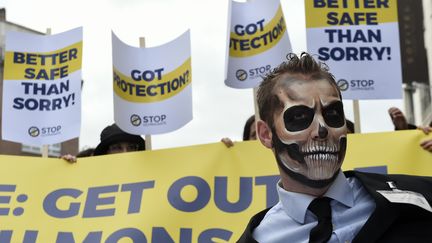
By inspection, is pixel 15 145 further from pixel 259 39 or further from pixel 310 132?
pixel 310 132

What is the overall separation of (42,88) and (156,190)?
1.40 meters

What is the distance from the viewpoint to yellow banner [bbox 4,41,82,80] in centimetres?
500

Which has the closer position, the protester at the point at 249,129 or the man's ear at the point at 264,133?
the man's ear at the point at 264,133

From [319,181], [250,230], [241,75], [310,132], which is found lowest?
[250,230]

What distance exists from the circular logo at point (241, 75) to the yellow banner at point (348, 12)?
0.55m

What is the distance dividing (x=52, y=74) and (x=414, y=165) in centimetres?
277

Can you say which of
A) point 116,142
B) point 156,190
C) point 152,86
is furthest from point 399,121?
point 116,142

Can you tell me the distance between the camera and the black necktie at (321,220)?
1792 millimetres

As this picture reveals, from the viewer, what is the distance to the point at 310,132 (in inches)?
75.1

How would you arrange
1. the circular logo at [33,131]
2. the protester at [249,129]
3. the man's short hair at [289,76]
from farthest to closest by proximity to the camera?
1. the circular logo at [33,131]
2. the protester at [249,129]
3. the man's short hair at [289,76]

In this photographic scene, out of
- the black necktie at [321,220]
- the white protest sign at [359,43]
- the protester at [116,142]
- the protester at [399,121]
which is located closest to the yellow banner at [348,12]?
the white protest sign at [359,43]

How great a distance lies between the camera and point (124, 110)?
4.58 metres

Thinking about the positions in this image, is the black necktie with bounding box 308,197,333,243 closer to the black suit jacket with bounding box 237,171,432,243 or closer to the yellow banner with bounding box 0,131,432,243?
the black suit jacket with bounding box 237,171,432,243

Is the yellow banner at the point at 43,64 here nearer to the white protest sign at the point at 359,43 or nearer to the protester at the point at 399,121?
the white protest sign at the point at 359,43
